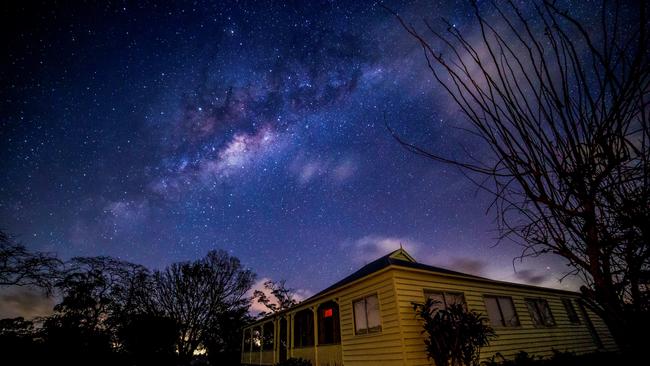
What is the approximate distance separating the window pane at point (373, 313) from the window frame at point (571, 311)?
14.0 metres

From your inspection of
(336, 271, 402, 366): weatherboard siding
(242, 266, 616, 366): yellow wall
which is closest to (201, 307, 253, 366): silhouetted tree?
(242, 266, 616, 366): yellow wall

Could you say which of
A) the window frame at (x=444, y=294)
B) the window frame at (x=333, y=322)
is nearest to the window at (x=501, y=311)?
the window frame at (x=444, y=294)

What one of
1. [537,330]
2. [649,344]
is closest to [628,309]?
[649,344]

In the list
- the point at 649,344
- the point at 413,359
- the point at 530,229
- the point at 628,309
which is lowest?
the point at 413,359

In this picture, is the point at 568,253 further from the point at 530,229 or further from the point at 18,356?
the point at 18,356

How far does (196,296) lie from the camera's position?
28500mm

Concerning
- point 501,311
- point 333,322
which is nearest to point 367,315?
point 333,322

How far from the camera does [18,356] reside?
1268cm

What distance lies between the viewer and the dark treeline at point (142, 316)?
61.0ft

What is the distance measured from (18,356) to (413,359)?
1774 centimetres

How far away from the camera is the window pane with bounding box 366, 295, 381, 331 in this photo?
10.7 meters

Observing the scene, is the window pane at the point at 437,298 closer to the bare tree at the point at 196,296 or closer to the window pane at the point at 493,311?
the window pane at the point at 493,311

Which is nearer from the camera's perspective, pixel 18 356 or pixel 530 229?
pixel 530 229

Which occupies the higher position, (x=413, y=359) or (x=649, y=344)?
(x=649, y=344)
